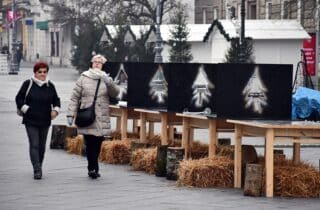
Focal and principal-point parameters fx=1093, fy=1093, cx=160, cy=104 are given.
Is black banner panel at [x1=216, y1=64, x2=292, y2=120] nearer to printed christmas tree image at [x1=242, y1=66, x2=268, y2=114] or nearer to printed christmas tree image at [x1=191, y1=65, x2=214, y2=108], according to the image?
printed christmas tree image at [x1=242, y1=66, x2=268, y2=114]

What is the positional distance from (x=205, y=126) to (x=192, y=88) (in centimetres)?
72

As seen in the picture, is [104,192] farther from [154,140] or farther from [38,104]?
[154,140]

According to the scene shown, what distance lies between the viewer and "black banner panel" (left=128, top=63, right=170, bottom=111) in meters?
18.4

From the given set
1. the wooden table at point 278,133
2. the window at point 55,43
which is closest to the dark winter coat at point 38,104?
the wooden table at point 278,133

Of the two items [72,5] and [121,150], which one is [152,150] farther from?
[72,5]

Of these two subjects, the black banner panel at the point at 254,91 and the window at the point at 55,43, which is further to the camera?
the window at the point at 55,43

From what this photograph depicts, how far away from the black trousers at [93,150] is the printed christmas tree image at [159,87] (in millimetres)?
2167

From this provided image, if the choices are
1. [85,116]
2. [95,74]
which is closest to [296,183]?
[85,116]

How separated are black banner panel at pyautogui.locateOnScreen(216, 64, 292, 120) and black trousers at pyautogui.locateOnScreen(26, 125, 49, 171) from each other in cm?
302

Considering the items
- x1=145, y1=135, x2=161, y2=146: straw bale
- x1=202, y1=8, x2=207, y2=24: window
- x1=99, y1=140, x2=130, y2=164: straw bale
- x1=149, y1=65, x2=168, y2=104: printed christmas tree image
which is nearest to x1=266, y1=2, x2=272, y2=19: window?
x1=202, y1=8, x2=207, y2=24: window

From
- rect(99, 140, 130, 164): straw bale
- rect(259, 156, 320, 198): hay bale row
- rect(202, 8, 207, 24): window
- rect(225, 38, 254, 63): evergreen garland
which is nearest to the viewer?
rect(259, 156, 320, 198): hay bale row

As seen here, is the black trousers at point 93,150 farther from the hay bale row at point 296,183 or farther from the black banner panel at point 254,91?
the hay bale row at point 296,183

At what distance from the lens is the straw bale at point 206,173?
15156 millimetres

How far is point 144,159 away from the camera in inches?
677
